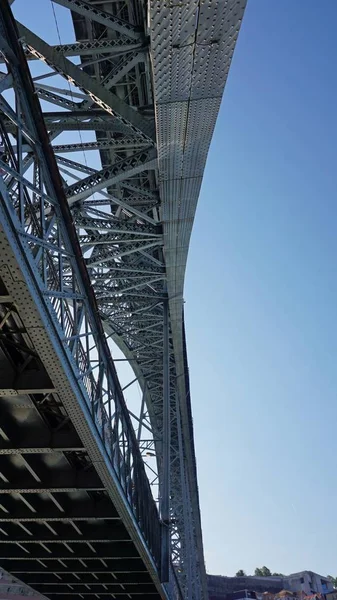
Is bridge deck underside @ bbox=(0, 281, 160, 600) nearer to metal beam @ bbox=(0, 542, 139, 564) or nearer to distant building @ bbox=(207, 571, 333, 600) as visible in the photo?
metal beam @ bbox=(0, 542, 139, 564)

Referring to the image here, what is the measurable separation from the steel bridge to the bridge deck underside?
42 mm

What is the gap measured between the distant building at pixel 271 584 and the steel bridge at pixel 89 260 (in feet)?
246

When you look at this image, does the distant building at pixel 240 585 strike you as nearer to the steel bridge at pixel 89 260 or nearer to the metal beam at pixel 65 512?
the steel bridge at pixel 89 260

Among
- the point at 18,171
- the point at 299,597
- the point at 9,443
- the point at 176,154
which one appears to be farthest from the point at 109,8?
the point at 299,597

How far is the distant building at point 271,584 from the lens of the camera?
88.2m

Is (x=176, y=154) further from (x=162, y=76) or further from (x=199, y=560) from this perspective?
(x=199, y=560)

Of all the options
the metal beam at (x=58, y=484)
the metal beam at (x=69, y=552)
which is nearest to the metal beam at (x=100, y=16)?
the metal beam at (x=58, y=484)

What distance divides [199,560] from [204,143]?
47.4m

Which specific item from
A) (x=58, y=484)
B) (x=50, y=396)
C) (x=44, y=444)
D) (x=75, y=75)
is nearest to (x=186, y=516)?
(x=58, y=484)

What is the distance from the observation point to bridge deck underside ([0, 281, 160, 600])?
10016 mm

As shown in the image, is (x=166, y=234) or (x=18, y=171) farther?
(x=166, y=234)

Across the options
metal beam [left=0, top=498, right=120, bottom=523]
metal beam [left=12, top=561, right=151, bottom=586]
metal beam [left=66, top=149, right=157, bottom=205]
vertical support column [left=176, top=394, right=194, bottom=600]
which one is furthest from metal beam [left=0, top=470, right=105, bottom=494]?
vertical support column [left=176, top=394, right=194, bottom=600]

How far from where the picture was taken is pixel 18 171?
271 inches

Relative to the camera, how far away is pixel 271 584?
91.4 m
